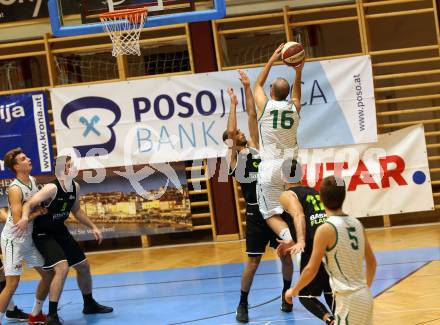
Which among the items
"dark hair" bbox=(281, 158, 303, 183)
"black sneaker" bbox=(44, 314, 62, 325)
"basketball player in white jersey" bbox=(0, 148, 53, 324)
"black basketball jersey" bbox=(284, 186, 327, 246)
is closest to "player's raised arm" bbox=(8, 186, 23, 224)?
"basketball player in white jersey" bbox=(0, 148, 53, 324)

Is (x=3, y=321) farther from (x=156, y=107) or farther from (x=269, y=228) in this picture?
(x=156, y=107)

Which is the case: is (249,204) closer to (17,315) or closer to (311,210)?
(311,210)

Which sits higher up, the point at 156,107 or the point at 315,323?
the point at 156,107

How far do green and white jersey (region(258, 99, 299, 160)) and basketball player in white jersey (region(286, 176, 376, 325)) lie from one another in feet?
7.39

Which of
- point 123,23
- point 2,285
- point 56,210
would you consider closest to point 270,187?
point 56,210

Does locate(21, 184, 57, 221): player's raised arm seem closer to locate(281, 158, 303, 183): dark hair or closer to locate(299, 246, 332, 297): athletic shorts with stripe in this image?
locate(281, 158, 303, 183): dark hair

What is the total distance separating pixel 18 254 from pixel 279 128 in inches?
115

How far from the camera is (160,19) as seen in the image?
858cm

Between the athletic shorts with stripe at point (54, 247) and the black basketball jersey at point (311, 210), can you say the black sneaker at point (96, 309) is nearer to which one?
the athletic shorts with stripe at point (54, 247)

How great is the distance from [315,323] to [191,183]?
20.3 feet

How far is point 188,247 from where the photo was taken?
12.5 metres

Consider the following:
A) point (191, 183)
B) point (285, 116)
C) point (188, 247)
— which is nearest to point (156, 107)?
point (191, 183)

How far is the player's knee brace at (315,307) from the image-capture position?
5793 millimetres

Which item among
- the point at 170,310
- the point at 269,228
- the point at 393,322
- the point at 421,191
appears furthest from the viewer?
A: the point at 421,191
